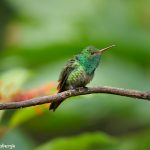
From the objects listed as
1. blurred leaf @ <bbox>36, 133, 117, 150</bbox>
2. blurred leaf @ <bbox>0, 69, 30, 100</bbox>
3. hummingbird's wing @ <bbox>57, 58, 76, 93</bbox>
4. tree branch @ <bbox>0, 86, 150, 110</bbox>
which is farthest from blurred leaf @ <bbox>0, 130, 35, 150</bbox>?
tree branch @ <bbox>0, 86, 150, 110</bbox>

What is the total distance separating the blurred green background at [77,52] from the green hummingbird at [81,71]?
1.90ft

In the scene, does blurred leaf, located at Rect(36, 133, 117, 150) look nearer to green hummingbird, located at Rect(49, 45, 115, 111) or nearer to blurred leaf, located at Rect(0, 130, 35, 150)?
green hummingbird, located at Rect(49, 45, 115, 111)

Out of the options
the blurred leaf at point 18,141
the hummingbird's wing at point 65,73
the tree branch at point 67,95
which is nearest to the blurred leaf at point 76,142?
the hummingbird's wing at point 65,73

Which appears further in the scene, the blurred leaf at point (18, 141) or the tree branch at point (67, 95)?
the blurred leaf at point (18, 141)

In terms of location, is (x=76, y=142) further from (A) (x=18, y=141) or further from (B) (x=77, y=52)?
(B) (x=77, y=52)

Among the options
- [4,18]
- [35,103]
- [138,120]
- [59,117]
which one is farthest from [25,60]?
[35,103]

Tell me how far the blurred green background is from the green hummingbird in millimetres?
580

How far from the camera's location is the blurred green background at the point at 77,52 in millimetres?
6387

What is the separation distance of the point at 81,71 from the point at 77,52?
2.90m

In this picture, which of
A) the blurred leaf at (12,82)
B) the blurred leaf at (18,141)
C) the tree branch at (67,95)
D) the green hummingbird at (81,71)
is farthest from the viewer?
the blurred leaf at (18,141)

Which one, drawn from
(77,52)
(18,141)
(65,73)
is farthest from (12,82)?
(77,52)

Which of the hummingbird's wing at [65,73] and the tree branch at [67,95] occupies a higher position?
the tree branch at [67,95]

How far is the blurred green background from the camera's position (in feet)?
21.0

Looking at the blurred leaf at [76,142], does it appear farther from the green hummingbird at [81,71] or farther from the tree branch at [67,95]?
the tree branch at [67,95]
